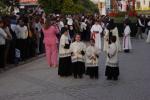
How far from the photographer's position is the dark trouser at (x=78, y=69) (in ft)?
49.3

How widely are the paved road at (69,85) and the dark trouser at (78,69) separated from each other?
8.3 inches

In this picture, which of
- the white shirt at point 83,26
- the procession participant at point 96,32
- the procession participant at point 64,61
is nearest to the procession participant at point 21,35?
the procession participant at point 64,61

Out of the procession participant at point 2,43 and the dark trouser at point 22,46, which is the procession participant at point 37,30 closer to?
the dark trouser at point 22,46

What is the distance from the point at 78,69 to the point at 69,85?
124 centimetres

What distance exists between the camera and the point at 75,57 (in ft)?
49.5

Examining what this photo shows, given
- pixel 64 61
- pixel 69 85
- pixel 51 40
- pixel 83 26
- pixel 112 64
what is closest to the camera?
pixel 69 85

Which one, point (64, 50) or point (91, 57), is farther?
point (64, 50)

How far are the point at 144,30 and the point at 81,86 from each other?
27.4 meters

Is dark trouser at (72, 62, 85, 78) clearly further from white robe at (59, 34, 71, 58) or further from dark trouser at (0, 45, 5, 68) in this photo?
dark trouser at (0, 45, 5, 68)

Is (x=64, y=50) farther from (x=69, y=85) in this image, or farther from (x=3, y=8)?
(x=3, y=8)

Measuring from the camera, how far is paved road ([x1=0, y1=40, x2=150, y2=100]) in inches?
477

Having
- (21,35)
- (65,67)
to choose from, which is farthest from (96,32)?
(65,67)

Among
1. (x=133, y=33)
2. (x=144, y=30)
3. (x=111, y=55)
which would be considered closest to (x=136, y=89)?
(x=111, y=55)

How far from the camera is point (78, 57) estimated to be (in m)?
15.1
